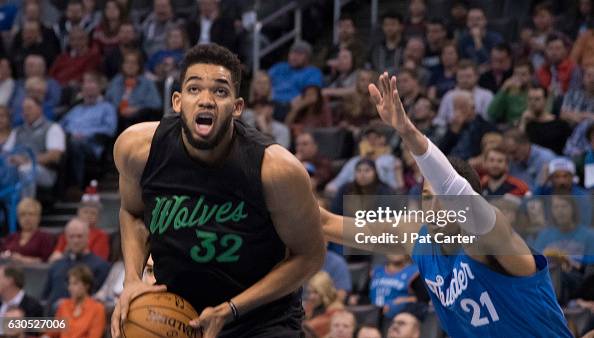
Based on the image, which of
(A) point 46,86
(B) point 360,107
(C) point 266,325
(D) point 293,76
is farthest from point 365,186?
(C) point 266,325

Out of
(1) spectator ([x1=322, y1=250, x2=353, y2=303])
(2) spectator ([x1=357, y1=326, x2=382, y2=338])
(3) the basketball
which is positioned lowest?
(2) spectator ([x1=357, y1=326, x2=382, y2=338])

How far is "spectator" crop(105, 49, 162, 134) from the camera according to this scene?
12828 mm

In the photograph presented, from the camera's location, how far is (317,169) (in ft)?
38.1

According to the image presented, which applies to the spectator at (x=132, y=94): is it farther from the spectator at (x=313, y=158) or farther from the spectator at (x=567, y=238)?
the spectator at (x=567, y=238)

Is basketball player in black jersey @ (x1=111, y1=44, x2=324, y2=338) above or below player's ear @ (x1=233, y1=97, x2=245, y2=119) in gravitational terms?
below

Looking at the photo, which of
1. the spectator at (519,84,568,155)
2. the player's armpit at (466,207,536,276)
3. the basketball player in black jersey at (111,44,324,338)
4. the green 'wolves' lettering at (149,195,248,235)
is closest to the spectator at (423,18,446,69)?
the spectator at (519,84,568,155)

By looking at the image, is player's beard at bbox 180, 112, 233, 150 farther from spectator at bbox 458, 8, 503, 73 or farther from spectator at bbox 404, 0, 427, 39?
spectator at bbox 404, 0, 427, 39

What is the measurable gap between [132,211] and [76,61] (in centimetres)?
866

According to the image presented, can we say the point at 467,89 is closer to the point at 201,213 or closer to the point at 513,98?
the point at 513,98

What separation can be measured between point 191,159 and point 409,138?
937 mm

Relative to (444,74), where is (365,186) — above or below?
below

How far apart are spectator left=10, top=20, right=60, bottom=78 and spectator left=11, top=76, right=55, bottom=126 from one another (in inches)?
33.1

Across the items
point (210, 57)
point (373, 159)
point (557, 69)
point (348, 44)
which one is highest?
point (210, 57)

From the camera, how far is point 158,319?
5227 mm
